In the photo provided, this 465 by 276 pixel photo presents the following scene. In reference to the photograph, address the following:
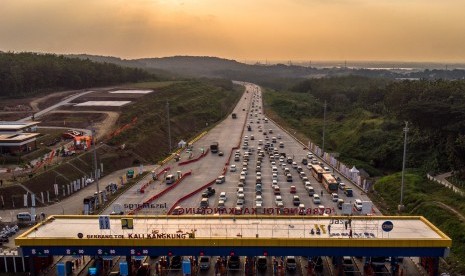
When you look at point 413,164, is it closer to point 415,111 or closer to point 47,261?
point 415,111

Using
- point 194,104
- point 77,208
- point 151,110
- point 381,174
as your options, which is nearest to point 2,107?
point 151,110

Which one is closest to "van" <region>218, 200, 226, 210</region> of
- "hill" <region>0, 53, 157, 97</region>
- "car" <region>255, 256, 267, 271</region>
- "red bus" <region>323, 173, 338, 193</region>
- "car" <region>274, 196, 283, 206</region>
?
"car" <region>274, 196, 283, 206</region>

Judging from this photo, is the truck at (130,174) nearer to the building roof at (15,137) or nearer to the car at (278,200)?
the building roof at (15,137)

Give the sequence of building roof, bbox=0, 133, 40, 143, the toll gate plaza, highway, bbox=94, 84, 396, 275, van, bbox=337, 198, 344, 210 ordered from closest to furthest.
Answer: the toll gate plaza < highway, bbox=94, 84, 396, 275 < van, bbox=337, 198, 344, 210 < building roof, bbox=0, 133, 40, 143

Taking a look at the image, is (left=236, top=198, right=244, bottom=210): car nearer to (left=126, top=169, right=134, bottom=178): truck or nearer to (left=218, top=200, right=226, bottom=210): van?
(left=218, top=200, right=226, bottom=210): van

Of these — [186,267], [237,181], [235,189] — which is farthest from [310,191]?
[186,267]

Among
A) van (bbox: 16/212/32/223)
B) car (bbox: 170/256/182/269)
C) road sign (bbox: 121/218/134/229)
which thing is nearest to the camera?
road sign (bbox: 121/218/134/229)

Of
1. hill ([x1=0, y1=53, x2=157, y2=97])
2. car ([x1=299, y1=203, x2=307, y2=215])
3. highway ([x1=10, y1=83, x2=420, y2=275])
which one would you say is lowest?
highway ([x1=10, y1=83, x2=420, y2=275])

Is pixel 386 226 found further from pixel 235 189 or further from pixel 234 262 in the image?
pixel 235 189
